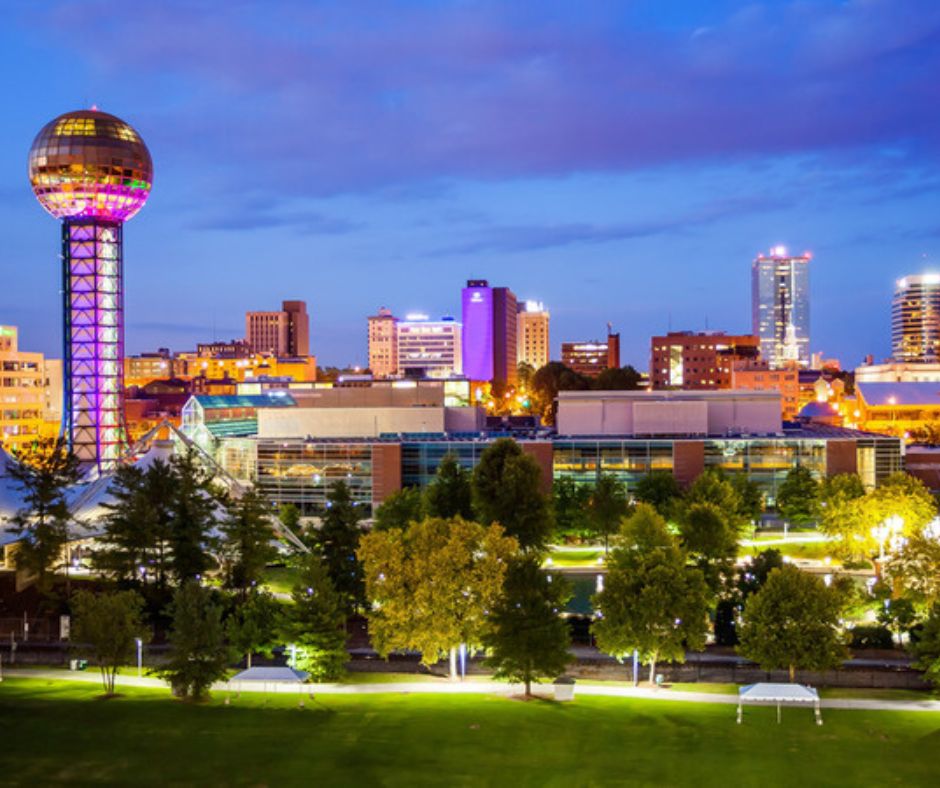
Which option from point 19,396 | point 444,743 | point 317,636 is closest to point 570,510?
point 317,636

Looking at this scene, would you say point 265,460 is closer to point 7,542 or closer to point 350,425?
point 350,425

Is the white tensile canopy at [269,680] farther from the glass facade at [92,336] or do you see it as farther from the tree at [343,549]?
the glass facade at [92,336]

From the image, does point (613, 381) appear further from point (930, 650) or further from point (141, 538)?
point (930, 650)

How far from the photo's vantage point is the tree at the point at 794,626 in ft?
165

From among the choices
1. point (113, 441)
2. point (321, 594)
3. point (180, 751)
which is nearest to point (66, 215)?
point (113, 441)

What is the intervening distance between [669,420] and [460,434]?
2274 centimetres

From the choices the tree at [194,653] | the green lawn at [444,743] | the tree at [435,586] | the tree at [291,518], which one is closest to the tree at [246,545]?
the tree at [435,586]

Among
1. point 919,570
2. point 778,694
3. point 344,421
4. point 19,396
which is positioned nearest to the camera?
point 778,694

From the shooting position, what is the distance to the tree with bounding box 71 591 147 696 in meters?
50.1

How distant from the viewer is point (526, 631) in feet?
164

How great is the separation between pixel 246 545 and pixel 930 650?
3939 centimetres

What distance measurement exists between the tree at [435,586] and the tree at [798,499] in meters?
47.7

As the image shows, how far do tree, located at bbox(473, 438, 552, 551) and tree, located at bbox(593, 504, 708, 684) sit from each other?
2701 centimetres

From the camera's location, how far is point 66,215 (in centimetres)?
13150
